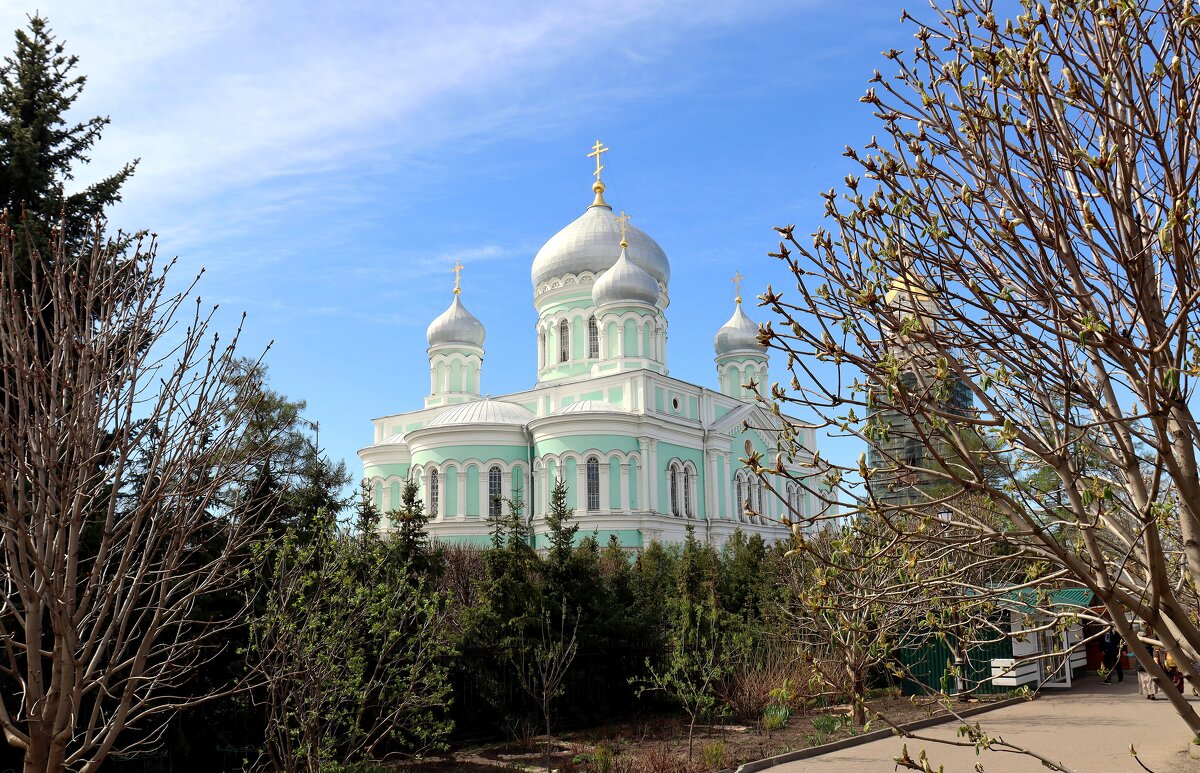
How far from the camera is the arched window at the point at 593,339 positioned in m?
37.0

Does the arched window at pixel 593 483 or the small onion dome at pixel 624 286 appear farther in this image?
the small onion dome at pixel 624 286

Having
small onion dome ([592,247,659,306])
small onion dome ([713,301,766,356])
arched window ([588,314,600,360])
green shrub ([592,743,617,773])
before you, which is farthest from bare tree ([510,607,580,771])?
small onion dome ([713,301,766,356])

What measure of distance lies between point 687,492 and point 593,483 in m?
4.20

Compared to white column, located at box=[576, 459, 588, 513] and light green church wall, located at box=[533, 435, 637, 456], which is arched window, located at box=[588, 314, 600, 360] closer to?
light green church wall, located at box=[533, 435, 637, 456]

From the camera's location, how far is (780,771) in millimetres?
9984

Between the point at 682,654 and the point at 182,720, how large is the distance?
21.4 ft

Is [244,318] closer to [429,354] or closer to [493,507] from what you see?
[493,507]

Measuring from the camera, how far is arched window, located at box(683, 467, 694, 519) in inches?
1339

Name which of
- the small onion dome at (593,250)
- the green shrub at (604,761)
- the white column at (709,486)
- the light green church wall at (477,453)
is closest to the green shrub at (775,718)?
the green shrub at (604,761)

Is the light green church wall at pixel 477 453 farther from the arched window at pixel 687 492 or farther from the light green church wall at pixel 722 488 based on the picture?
the light green church wall at pixel 722 488

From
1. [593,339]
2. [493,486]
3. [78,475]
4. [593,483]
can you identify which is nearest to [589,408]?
[593,483]

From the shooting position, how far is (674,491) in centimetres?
3378

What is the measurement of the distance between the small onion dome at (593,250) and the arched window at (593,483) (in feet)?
31.3

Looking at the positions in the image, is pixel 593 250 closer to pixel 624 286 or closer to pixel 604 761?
pixel 624 286
